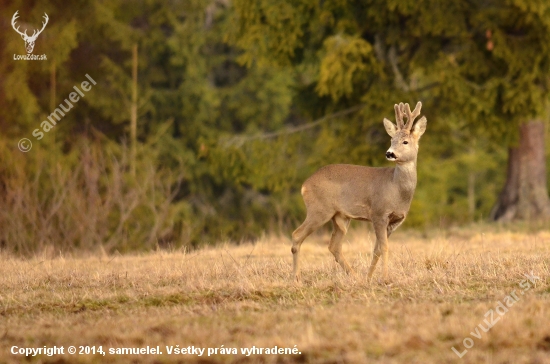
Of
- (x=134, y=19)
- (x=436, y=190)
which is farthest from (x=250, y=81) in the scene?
(x=436, y=190)

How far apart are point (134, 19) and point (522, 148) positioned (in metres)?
18.8

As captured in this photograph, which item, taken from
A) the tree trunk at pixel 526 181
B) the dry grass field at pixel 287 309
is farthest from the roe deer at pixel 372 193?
the tree trunk at pixel 526 181

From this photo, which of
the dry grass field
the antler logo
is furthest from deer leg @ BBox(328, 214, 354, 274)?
the antler logo

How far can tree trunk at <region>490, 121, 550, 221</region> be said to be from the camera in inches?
815

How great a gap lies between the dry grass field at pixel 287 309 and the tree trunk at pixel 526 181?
845 cm

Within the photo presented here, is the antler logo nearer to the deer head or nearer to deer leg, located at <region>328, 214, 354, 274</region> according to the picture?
deer leg, located at <region>328, 214, 354, 274</region>

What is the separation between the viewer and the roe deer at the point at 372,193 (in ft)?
33.3

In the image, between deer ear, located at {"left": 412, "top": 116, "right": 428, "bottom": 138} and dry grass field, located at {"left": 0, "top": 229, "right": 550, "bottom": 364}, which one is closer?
dry grass field, located at {"left": 0, "top": 229, "right": 550, "bottom": 364}

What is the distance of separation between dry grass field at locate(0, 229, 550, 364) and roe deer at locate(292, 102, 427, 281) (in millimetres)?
467

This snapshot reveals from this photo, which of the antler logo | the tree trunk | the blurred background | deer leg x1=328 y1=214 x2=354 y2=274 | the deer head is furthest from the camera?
the antler logo

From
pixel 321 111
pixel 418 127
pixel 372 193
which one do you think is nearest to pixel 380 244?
pixel 372 193

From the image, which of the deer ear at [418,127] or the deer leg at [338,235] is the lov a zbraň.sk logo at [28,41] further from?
the deer ear at [418,127]

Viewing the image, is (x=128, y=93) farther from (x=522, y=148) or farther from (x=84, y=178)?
(x=522, y=148)

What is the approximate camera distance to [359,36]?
19.7 m
